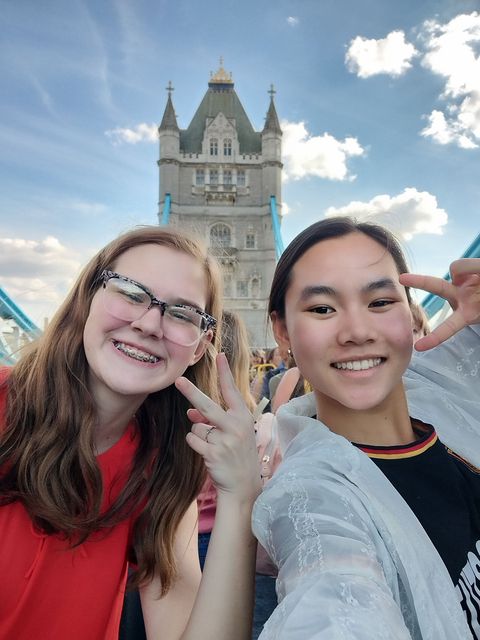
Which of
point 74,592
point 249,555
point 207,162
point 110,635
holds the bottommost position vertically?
point 110,635

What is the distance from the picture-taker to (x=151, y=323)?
134 centimetres

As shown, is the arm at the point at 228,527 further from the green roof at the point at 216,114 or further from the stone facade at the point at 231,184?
the green roof at the point at 216,114

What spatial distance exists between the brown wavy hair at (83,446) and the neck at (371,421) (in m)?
0.56

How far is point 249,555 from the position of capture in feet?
3.59

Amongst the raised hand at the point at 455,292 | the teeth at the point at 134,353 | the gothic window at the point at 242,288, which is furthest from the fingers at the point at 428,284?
the gothic window at the point at 242,288

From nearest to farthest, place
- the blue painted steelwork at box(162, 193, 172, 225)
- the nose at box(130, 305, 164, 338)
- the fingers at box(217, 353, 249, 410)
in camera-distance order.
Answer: the fingers at box(217, 353, 249, 410) < the nose at box(130, 305, 164, 338) < the blue painted steelwork at box(162, 193, 172, 225)

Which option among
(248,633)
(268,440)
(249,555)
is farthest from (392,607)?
(268,440)

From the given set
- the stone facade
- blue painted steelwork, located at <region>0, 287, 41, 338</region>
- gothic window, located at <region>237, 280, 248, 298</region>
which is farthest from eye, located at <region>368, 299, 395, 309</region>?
gothic window, located at <region>237, 280, 248, 298</region>

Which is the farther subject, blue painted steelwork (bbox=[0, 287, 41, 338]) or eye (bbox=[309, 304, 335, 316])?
blue painted steelwork (bbox=[0, 287, 41, 338])

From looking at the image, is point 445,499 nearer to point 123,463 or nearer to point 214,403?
point 214,403

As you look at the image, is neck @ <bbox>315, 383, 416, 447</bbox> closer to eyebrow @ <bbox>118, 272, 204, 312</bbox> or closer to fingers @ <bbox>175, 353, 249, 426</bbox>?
fingers @ <bbox>175, 353, 249, 426</bbox>

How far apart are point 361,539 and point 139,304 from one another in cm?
87

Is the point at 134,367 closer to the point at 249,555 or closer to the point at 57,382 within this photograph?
the point at 57,382

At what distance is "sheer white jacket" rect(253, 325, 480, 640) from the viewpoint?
0.70m
